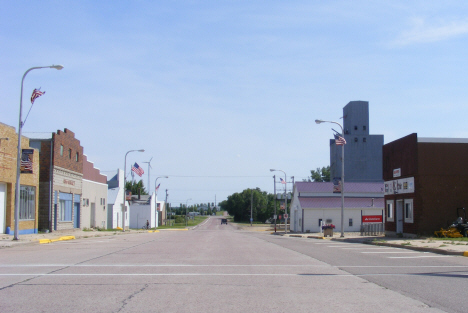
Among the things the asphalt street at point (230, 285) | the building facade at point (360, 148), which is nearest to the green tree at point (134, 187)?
the building facade at point (360, 148)

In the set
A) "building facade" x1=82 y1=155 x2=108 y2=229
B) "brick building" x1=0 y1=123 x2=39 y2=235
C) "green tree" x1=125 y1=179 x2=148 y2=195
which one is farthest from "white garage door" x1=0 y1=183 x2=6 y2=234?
"green tree" x1=125 y1=179 x2=148 y2=195

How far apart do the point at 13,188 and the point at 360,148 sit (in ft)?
210

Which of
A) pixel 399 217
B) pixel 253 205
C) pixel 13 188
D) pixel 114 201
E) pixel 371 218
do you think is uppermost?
pixel 13 188

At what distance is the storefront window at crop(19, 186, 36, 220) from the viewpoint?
3409 centimetres

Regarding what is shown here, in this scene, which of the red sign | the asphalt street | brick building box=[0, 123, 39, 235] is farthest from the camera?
the red sign

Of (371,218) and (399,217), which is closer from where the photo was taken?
(399,217)

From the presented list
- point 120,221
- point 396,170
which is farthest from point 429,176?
point 120,221

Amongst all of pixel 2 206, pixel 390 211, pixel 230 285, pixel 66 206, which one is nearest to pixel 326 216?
pixel 390 211

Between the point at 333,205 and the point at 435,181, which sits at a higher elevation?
the point at 435,181

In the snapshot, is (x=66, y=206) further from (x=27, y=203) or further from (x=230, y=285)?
(x=230, y=285)

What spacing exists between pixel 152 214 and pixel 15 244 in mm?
65399

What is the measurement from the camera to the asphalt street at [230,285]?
813 centimetres

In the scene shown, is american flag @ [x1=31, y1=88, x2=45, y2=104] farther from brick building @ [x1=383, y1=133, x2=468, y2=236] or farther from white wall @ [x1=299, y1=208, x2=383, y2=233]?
white wall @ [x1=299, y1=208, x2=383, y2=233]

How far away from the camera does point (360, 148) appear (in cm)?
8381
